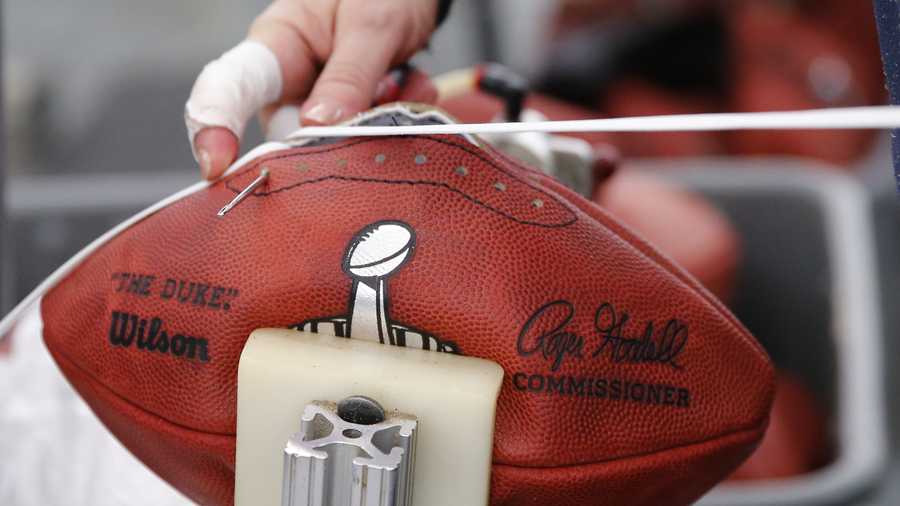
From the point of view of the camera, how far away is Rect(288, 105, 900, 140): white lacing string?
31cm

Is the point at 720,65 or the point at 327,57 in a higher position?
the point at 720,65

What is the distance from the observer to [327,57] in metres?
0.52

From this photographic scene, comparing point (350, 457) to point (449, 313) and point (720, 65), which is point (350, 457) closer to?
point (449, 313)

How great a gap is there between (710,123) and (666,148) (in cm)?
123

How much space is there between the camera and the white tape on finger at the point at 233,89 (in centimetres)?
46

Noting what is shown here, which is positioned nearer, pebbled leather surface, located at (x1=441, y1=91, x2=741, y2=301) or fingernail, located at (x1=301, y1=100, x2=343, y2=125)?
fingernail, located at (x1=301, y1=100, x2=343, y2=125)

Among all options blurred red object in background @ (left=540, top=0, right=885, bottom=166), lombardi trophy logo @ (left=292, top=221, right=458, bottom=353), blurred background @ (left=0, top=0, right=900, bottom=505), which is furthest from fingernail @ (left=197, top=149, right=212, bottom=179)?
blurred red object in background @ (left=540, top=0, right=885, bottom=166)

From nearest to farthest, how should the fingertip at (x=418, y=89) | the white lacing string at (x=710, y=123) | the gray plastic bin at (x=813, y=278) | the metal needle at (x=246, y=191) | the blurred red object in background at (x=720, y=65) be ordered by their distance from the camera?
the white lacing string at (x=710, y=123) < the metal needle at (x=246, y=191) < the fingertip at (x=418, y=89) < the gray plastic bin at (x=813, y=278) < the blurred red object in background at (x=720, y=65)

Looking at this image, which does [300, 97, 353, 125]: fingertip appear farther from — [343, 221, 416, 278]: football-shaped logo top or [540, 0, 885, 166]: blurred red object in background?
[540, 0, 885, 166]: blurred red object in background

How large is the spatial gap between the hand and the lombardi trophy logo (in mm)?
95

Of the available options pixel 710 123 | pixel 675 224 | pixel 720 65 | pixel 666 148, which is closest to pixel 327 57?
pixel 710 123

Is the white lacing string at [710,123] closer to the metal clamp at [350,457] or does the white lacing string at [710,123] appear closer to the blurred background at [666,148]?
the metal clamp at [350,457]

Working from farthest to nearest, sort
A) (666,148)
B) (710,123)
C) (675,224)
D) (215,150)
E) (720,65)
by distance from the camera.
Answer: (720,65), (666,148), (675,224), (215,150), (710,123)

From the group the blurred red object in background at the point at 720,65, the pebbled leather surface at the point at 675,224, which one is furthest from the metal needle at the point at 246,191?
the blurred red object in background at the point at 720,65
